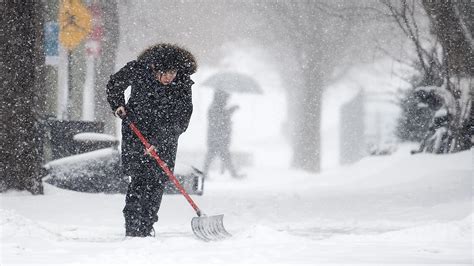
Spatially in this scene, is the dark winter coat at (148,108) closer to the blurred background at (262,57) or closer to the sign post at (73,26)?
the blurred background at (262,57)

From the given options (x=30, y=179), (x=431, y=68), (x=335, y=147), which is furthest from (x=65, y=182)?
(x=335, y=147)

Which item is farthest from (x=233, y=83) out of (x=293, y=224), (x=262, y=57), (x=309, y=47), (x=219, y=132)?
(x=293, y=224)

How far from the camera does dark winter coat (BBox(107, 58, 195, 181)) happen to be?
19.0 ft

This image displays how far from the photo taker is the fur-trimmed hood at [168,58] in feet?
18.6

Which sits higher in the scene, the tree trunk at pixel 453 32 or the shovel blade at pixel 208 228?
the tree trunk at pixel 453 32

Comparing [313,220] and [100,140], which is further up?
[100,140]

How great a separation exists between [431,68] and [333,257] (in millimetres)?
9786

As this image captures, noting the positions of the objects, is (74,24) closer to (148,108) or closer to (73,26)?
(73,26)

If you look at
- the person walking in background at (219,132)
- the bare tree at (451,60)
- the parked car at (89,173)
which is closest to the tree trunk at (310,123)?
the person walking in background at (219,132)

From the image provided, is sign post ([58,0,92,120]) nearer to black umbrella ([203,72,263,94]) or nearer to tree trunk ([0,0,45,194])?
tree trunk ([0,0,45,194])

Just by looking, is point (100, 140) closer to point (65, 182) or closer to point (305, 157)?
point (65, 182)

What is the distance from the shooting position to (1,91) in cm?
855

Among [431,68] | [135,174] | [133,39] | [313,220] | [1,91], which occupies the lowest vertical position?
[313,220]

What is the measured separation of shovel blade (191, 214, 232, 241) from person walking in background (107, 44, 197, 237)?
37 cm
